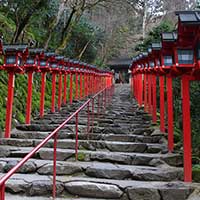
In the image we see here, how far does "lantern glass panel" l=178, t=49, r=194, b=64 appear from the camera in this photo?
366 cm

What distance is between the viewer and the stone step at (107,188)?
3449 mm

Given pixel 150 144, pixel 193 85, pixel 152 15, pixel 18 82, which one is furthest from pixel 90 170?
pixel 152 15

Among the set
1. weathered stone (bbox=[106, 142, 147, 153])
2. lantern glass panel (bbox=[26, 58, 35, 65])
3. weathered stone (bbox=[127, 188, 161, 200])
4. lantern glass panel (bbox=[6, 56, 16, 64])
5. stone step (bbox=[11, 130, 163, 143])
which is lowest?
weathered stone (bbox=[127, 188, 161, 200])

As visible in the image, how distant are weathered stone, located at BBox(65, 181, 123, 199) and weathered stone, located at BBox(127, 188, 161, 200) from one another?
13cm

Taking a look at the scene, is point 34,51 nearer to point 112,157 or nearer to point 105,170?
point 112,157

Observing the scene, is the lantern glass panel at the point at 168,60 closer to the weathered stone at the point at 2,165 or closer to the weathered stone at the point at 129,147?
the weathered stone at the point at 129,147

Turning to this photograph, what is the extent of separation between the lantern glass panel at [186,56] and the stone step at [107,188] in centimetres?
162

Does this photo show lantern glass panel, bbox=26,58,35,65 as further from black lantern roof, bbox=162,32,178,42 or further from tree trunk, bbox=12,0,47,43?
black lantern roof, bbox=162,32,178,42

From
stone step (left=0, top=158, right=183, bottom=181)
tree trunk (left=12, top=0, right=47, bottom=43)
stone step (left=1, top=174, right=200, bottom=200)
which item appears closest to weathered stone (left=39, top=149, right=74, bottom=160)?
stone step (left=0, top=158, right=183, bottom=181)

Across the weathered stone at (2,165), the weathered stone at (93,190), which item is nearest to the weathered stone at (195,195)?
the weathered stone at (93,190)

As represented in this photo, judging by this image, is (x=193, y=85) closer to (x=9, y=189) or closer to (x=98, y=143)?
(x=98, y=143)

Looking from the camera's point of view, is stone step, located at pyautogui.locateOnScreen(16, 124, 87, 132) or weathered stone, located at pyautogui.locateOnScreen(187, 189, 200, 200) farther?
stone step, located at pyautogui.locateOnScreen(16, 124, 87, 132)

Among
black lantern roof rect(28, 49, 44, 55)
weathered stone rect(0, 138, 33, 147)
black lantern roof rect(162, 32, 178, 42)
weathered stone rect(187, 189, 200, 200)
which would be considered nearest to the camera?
weathered stone rect(187, 189, 200, 200)

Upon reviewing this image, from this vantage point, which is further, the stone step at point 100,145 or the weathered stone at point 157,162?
the stone step at point 100,145
